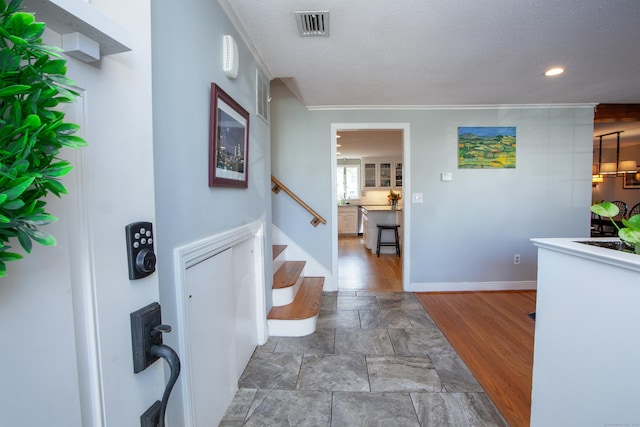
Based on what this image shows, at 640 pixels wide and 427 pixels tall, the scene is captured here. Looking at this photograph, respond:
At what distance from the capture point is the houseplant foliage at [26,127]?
33 cm

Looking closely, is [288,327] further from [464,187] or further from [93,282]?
[464,187]

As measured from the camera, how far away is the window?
902 cm

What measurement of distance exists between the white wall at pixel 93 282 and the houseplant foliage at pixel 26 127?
0.08 meters

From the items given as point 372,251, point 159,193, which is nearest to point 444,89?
point 159,193

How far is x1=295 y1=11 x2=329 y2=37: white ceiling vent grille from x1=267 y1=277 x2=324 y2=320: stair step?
2.13 m

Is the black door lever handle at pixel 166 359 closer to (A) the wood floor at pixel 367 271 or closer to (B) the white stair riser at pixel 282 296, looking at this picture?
(B) the white stair riser at pixel 282 296

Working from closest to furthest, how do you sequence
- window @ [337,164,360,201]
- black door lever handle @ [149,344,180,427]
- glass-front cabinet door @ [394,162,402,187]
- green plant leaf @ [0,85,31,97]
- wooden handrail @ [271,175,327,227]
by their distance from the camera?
1. green plant leaf @ [0,85,31,97]
2. black door lever handle @ [149,344,180,427]
3. wooden handrail @ [271,175,327,227]
4. glass-front cabinet door @ [394,162,402,187]
5. window @ [337,164,360,201]

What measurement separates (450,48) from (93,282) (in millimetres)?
2457

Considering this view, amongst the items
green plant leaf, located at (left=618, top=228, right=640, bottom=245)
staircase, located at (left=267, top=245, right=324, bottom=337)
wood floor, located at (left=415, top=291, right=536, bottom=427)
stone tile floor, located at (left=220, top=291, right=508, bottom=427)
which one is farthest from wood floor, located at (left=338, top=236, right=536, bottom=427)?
green plant leaf, located at (left=618, top=228, right=640, bottom=245)

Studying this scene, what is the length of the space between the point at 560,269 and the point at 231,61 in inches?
73.6

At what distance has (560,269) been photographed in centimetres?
126

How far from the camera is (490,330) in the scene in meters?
2.65

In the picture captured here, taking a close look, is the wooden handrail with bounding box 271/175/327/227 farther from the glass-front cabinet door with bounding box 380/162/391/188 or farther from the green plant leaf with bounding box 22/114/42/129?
the glass-front cabinet door with bounding box 380/162/391/188

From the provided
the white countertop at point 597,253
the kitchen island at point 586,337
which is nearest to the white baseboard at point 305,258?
the kitchen island at point 586,337
